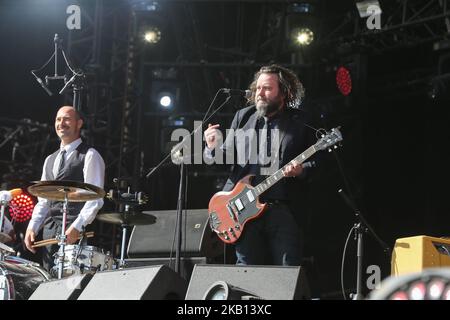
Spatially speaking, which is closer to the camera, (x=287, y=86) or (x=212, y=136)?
(x=212, y=136)

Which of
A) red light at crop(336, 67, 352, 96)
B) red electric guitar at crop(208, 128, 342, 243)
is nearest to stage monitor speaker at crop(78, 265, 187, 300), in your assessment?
red electric guitar at crop(208, 128, 342, 243)

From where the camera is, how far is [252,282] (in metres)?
4.03

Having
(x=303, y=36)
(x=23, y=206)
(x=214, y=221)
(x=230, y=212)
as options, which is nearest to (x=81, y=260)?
(x=214, y=221)

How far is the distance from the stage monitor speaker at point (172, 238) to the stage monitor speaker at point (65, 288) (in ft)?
5.26

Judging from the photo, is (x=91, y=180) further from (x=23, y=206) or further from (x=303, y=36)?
(x=303, y=36)

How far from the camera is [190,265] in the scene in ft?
19.3

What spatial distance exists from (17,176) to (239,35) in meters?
3.58

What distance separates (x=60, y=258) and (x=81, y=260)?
22 centimetres

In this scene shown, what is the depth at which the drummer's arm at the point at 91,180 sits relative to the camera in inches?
232

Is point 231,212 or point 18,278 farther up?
point 231,212

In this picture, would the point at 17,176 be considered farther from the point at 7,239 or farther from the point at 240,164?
the point at 240,164

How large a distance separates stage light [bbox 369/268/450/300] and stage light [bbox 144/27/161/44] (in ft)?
24.7

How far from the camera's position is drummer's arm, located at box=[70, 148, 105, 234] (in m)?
5.88
